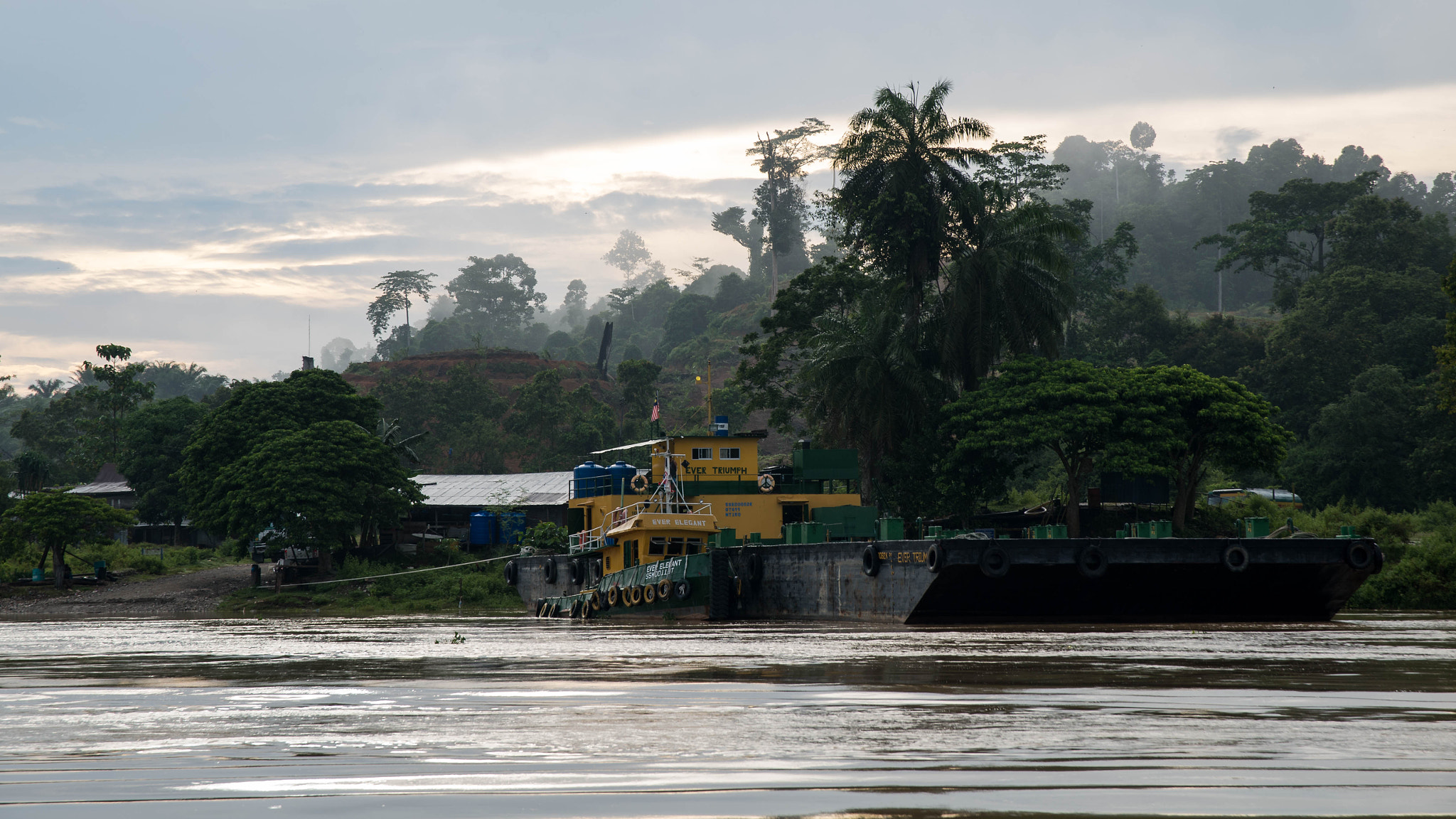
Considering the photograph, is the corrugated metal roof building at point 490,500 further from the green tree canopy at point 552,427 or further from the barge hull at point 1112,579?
the barge hull at point 1112,579

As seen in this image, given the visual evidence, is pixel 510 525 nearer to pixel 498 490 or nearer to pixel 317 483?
pixel 498 490

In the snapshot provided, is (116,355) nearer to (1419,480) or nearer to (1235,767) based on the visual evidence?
(1419,480)

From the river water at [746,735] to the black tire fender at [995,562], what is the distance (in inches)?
372

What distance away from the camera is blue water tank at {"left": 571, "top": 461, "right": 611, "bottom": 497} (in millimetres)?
42062

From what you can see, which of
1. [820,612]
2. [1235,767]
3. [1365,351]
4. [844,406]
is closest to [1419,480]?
[1365,351]

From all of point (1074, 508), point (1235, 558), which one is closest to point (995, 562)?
point (1235, 558)

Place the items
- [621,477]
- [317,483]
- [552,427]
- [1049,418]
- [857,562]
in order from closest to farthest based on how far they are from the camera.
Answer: [857,562] → [621,477] → [1049,418] → [317,483] → [552,427]

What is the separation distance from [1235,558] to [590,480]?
2480 cm

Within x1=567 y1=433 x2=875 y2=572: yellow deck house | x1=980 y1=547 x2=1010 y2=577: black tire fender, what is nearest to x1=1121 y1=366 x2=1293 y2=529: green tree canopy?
x1=567 y1=433 x2=875 y2=572: yellow deck house

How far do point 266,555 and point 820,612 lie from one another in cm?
3641

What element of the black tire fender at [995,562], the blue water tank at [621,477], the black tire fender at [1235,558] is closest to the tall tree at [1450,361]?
the black tire fender at [1235,558]

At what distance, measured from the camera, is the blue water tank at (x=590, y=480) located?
138ft

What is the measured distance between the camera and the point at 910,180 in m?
53.0

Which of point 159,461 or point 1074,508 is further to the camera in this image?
point 159,461
